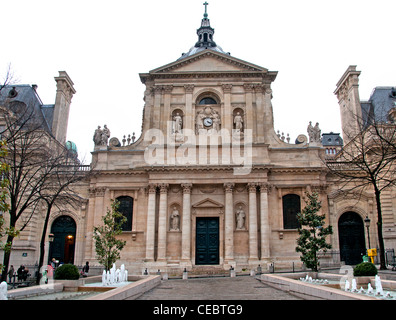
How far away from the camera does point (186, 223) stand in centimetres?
3425

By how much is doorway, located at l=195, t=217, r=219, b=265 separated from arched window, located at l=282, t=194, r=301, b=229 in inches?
245

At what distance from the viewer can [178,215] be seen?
35250mm

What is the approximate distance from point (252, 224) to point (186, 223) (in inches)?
227

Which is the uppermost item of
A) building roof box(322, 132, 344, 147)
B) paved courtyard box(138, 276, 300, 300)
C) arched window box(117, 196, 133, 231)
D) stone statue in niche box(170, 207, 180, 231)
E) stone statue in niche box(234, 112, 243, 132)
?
building roof box(322, 132, 344, 147)

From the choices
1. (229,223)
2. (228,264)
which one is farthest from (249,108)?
(228,264)

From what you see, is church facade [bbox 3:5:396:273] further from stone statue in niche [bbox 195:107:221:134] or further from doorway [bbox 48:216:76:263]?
doorway [bbox 48:216:76:263]

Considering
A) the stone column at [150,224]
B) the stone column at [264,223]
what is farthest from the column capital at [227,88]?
the stone column at [150,224]

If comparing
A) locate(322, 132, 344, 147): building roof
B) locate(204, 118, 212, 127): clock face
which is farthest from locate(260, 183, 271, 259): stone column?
locate(322, 132, 344, 147): building roof

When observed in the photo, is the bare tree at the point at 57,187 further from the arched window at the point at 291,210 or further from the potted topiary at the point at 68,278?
the arched window at the point at 291,210

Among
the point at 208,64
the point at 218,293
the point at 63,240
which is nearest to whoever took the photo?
the point at 218,293

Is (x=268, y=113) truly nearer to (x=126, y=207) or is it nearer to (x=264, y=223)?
(x=264, y=223)

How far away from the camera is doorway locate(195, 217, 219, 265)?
34.5 metres
